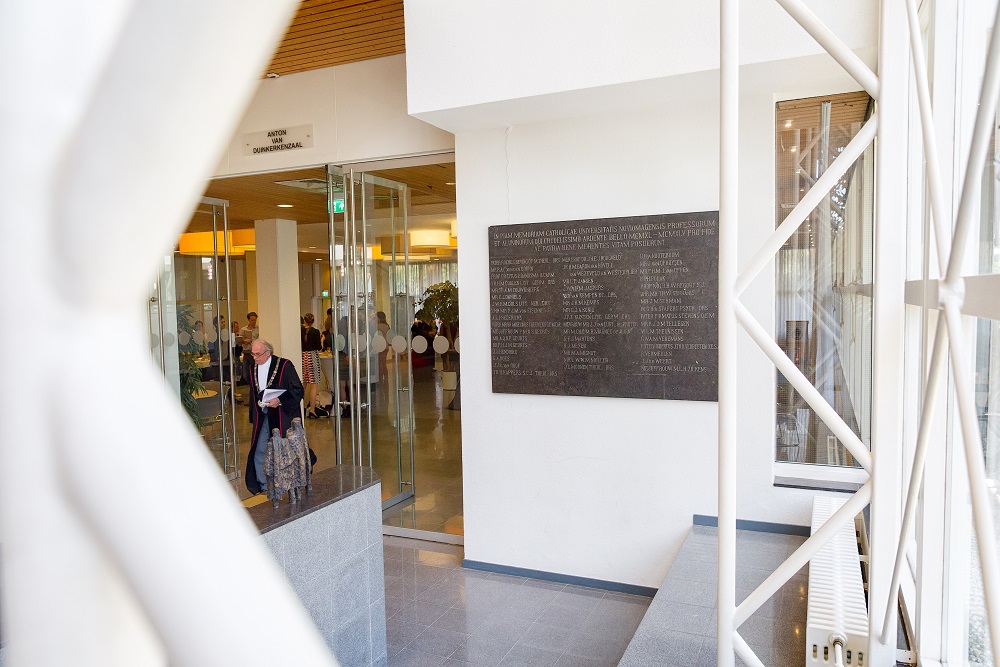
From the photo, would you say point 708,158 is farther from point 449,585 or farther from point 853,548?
point 449,585

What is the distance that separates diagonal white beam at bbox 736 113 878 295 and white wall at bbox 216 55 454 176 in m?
3.63

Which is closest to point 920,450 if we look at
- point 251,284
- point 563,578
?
point 563,578

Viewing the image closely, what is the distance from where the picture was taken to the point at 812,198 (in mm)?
2406

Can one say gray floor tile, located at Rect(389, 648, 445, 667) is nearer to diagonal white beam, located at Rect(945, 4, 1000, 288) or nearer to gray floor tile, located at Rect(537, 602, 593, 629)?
gray floor tile, located at Rect(537, 602, 593, 629)

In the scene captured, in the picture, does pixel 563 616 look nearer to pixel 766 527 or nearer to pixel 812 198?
pixel 766 527

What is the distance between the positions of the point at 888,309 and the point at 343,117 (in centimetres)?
487

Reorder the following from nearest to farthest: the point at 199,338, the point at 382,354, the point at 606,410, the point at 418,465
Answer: the point at 606,410 → the point at 382,354 → the point at 199,338 → the point at 418,465

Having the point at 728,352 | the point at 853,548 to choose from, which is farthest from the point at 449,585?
the point at 728,352

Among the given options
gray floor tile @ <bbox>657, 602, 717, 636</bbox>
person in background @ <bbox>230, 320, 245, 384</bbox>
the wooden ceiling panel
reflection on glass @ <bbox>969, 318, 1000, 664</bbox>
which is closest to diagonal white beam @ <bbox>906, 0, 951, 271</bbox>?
reflection on glass @ <bbox>969, 318, 1000, 664</bbox>

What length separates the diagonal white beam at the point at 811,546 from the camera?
2.34m

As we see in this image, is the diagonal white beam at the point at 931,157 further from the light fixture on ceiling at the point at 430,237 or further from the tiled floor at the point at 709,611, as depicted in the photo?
the light fixture on ceiling at the point at 430,237

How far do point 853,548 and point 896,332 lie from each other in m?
2.21

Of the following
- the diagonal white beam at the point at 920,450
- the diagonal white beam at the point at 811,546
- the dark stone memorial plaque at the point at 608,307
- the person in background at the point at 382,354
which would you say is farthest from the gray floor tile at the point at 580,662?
the person in background at the point at 382,354

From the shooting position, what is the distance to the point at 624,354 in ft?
15.7
